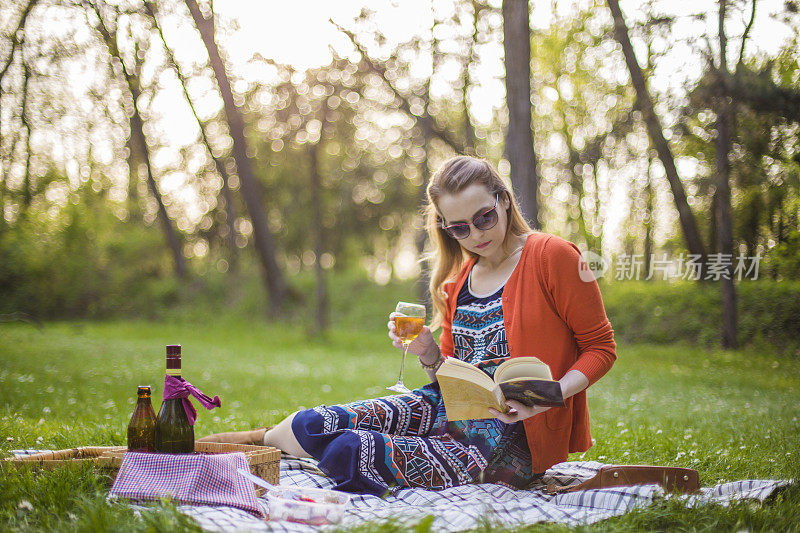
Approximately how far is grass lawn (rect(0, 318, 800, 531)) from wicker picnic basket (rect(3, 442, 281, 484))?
0.32 feet

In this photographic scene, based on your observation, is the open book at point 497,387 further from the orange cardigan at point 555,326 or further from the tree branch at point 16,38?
the tree branch at point 16,38

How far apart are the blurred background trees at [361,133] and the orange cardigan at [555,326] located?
Answer: 83 cm

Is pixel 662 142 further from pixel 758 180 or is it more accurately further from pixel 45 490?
pixel 45 490

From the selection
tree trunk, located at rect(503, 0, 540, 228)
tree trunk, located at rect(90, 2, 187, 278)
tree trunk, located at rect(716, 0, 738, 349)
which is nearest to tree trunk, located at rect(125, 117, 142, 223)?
tree trunk, located at rect(90, 2, 187, 278)

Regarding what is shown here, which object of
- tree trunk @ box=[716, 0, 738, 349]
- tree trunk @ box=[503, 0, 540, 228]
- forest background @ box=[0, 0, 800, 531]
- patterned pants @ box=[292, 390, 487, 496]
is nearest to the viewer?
patterned pants @ box=[292, 390, 487, 496]

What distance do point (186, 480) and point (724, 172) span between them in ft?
32.1

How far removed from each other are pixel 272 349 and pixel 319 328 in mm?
1889

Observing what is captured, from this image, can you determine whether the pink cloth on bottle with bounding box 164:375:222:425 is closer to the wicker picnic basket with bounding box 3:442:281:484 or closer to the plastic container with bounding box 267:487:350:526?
the wicker picnic basket with bounding box 3:442:281:484

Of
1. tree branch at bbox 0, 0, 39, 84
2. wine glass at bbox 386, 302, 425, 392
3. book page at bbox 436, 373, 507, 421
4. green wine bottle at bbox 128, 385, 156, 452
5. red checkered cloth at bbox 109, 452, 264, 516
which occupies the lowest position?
red checkered cloth at bbox 109, 452, 264, 516

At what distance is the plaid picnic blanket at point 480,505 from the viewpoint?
2.53m

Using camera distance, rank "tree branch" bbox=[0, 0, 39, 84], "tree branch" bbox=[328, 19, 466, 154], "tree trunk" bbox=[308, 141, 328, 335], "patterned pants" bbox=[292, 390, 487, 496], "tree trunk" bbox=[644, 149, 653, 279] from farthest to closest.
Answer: "tree trunk" bbox=[644, 149, 653, 279], "tree trunk" bbox=[308, 141, 328, 335], "tree branch" bbox=[328, 19, 466, 154], "tree branch" bbox=[0, 0, 39, 84], "patterned pants" bbox=[292, 390, 487, 496]

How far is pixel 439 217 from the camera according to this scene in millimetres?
3732

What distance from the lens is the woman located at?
3.10 m

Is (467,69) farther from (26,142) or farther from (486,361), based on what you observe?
(486,361)
